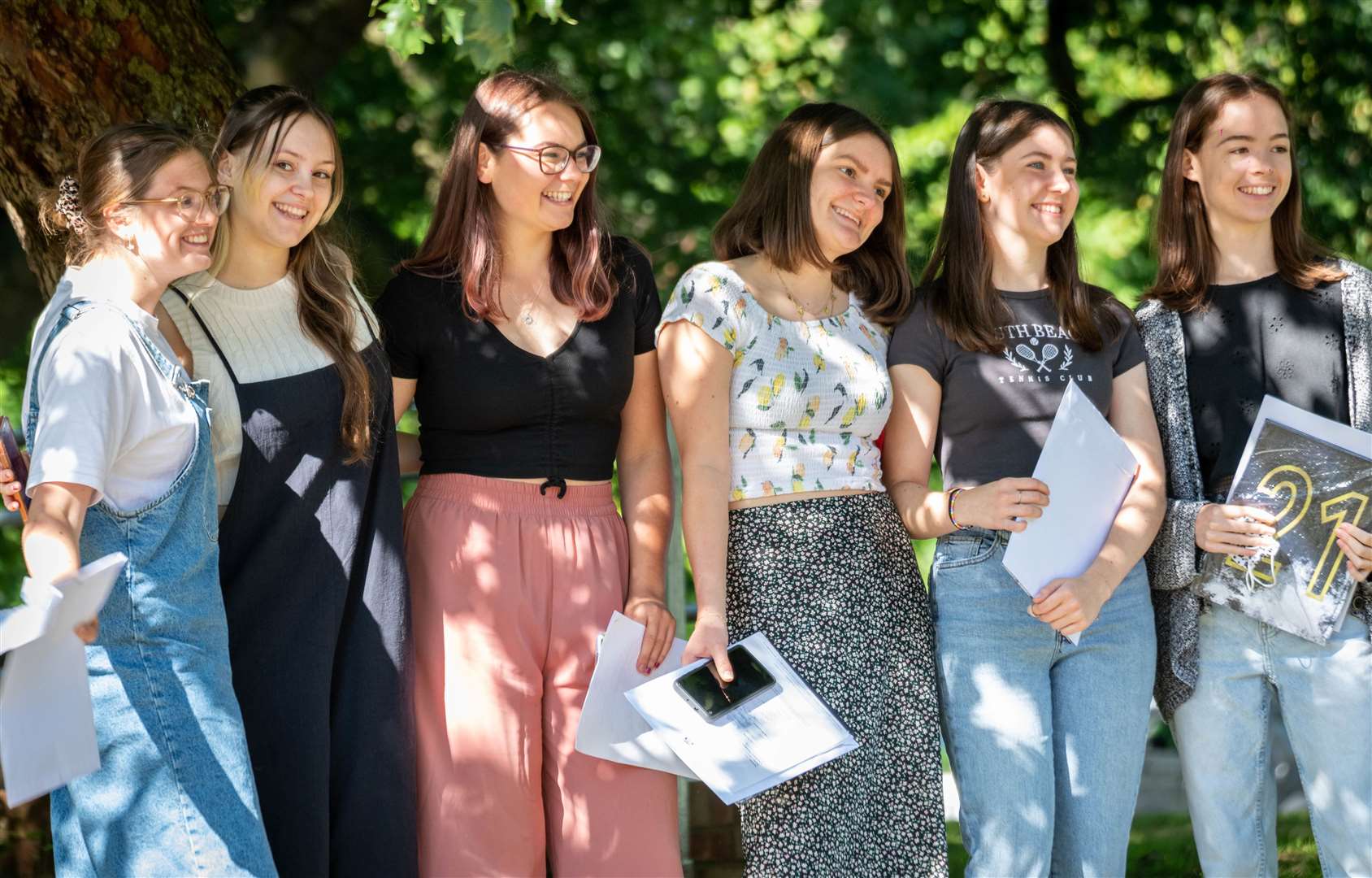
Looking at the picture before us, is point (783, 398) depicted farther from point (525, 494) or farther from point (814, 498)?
point (525, 494)

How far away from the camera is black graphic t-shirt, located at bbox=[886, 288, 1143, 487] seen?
3566 millimetres

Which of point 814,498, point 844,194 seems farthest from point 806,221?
point 814,498

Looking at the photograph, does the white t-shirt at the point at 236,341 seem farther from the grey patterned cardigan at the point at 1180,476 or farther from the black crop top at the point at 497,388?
the grey patterned cardigan at the point at 1180,476

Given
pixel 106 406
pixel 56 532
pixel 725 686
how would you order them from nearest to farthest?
pixel 56 532 → pixel 106 406 → pixel 725 686

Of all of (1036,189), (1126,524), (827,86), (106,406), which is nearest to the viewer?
(106,406)

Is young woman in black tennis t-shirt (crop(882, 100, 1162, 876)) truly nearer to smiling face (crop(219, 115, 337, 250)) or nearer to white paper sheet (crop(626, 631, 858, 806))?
white paper sheet (crop(626, 631, 858, 806))

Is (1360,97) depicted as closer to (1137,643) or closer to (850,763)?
(1137,643)

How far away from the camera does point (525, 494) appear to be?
341cm

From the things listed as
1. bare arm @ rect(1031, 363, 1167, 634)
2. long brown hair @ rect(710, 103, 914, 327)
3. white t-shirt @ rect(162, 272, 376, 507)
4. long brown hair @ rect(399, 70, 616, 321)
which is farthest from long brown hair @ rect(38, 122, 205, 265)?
bare arm @ rect(1031, 363, 1167, 634)

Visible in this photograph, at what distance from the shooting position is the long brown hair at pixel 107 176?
292 cm

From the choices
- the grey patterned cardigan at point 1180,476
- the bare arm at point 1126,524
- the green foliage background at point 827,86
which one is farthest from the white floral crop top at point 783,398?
the green foliage background at point 827,86

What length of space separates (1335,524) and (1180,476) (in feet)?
1.24

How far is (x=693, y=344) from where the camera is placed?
137 inches

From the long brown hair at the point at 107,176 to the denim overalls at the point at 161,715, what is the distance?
0.20 m
